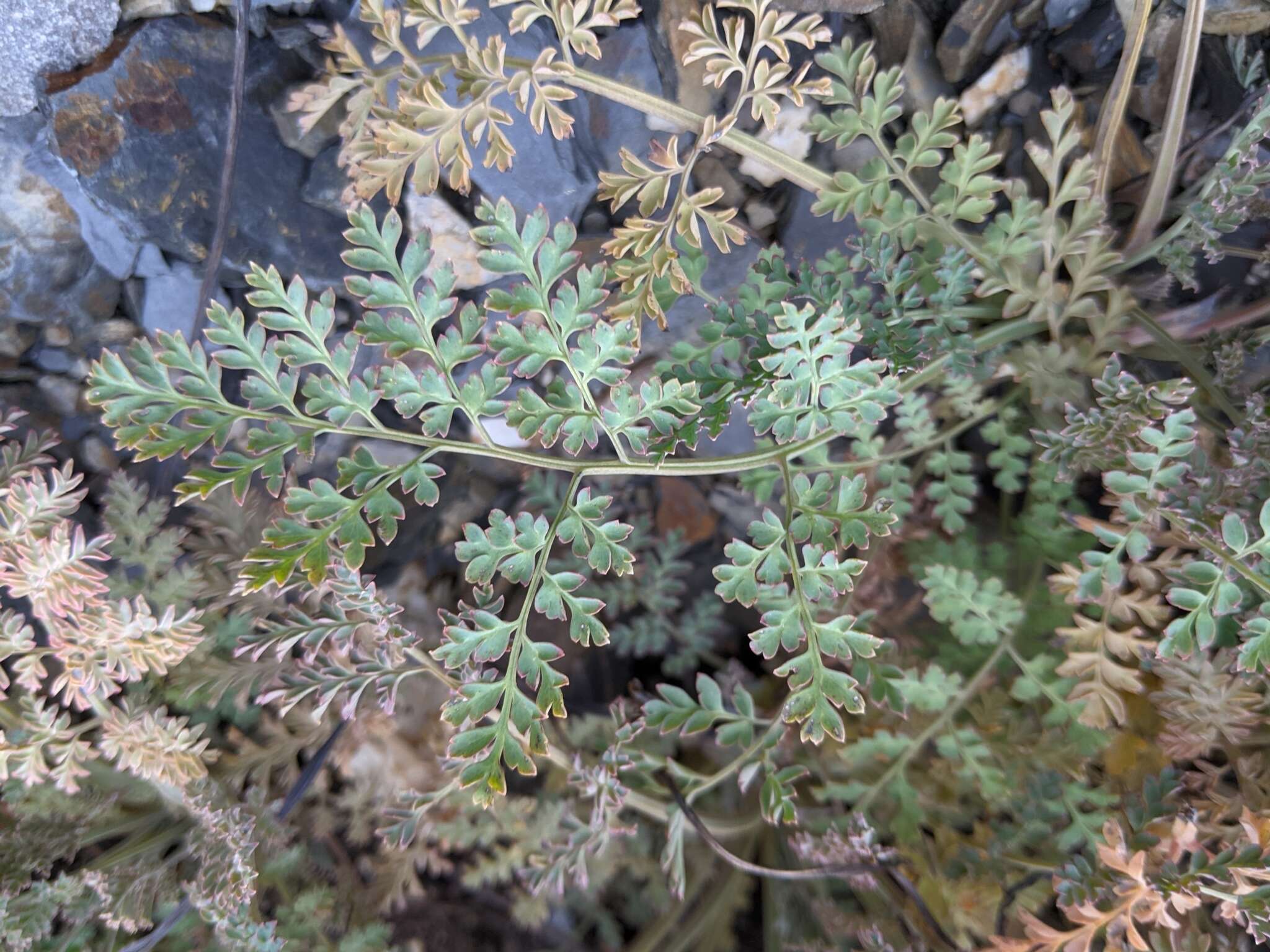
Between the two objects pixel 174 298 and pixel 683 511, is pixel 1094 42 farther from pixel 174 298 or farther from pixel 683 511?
pixel 174 298

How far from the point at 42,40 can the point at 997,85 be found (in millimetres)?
1649

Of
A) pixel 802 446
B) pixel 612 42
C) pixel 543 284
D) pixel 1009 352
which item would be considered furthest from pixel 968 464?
pixel 612 42

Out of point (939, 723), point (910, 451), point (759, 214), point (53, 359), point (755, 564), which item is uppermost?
point (53, 359)

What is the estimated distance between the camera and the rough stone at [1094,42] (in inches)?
59.1

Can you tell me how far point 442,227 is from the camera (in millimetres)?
1590

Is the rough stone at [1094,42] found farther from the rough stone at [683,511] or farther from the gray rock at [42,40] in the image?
the gray rock at [42,40]

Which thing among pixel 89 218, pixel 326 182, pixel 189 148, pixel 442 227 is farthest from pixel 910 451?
pixel 89 218

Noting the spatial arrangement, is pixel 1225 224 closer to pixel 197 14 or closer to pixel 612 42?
pixel 612 42

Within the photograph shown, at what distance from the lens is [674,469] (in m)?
1.18

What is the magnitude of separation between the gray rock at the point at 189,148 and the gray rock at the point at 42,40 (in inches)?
1.4

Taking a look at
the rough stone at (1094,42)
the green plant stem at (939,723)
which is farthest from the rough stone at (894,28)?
the green plant stem at (939,723)

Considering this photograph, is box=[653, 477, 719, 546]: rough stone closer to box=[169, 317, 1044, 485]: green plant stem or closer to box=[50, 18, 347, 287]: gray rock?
box=[169, 317, 1044, 485]: green plant stem

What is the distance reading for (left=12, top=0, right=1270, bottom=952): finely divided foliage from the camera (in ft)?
3.73

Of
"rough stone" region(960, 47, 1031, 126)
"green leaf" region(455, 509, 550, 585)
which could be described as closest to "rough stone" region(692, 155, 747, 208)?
"rough stone" region(960, 47, 1031, 126)
